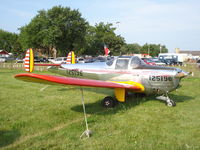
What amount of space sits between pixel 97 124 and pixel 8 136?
1.97 m

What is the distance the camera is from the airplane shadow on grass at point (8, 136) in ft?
12.3

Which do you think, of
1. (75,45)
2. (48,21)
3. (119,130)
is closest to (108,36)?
(75,45)

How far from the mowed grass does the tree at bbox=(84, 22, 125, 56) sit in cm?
4907

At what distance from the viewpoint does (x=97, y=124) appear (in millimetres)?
4723

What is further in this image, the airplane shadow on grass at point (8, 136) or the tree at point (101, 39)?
the tree at point (101, 39)

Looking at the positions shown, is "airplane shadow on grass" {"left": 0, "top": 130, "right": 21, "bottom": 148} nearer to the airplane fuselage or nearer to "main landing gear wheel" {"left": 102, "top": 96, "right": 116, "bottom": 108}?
"main landing gear wheel" {"left": 102, "top": 96, "right": 116, "bottom": 108}

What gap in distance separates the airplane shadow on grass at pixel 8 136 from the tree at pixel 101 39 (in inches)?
2049

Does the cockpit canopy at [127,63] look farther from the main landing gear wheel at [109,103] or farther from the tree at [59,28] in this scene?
the tree at [59,28]

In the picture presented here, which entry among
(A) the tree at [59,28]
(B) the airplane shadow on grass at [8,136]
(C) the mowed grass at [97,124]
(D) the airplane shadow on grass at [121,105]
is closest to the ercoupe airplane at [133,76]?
(D) the airplane shadow on grass at [121,105]

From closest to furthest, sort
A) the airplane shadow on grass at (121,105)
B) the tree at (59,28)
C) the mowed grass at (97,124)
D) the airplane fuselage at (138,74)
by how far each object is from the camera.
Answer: the mowed grass at (97,124) → the airplane shadow on grass at (121,105) → the airplane fuselage at (138,74) → the tree at (59,28)

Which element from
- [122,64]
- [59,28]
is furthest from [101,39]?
[122,64]

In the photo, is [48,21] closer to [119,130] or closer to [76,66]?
[76,66]

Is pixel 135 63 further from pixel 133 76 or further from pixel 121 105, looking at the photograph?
pixel 121 105

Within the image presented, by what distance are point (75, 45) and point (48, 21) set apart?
23.5 feet
